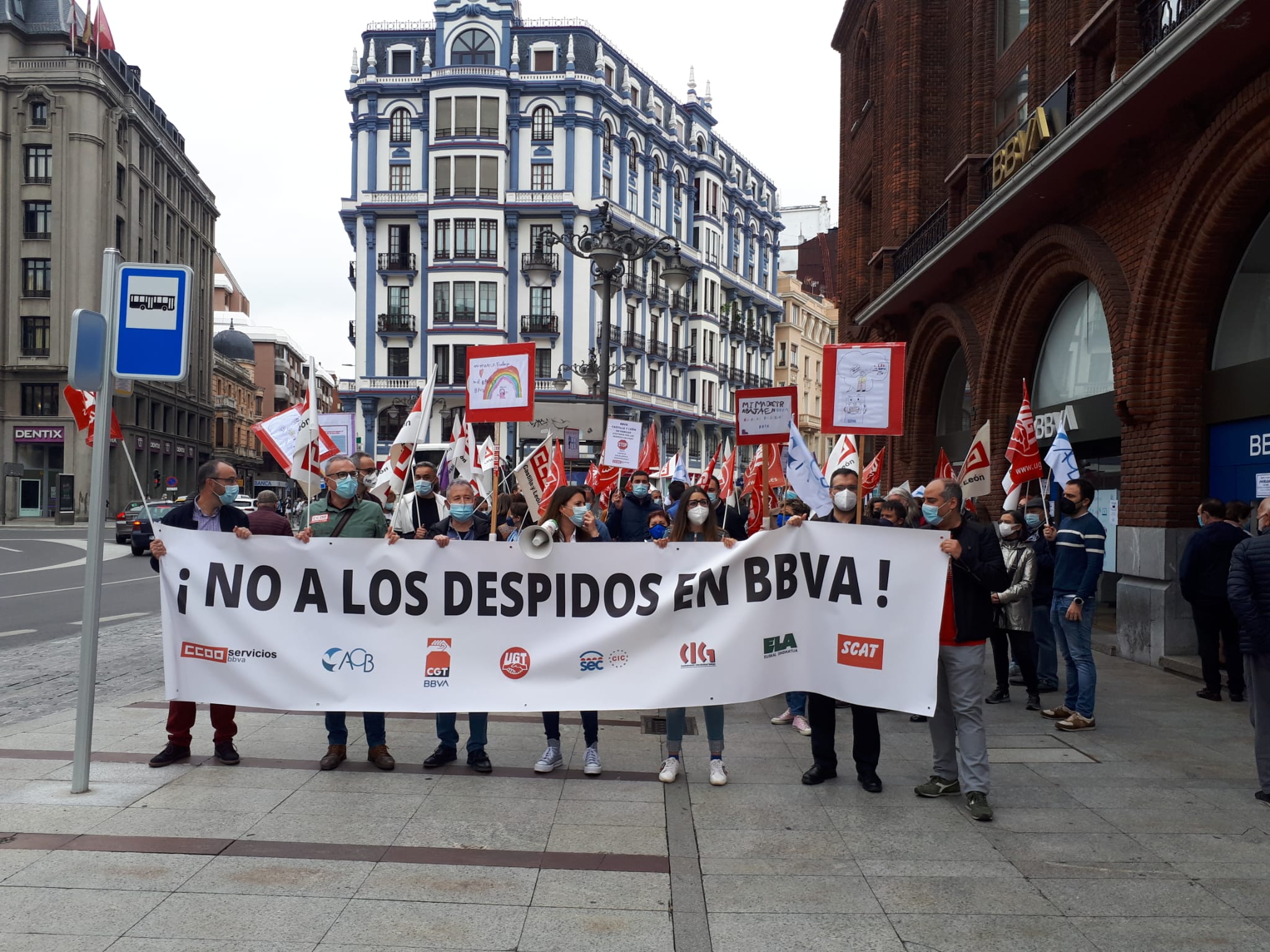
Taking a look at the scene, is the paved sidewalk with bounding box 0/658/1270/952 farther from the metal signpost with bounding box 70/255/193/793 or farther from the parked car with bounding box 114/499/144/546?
the parked car with bounding box 114/499/144/546

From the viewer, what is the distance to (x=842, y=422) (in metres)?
7.87

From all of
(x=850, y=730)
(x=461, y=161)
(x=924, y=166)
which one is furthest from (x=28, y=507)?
(x=850, y=730)

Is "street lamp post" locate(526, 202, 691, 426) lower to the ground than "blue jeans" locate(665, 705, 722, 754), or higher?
higher

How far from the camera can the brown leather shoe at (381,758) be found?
266 inches

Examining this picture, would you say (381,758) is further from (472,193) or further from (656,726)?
(472,193)

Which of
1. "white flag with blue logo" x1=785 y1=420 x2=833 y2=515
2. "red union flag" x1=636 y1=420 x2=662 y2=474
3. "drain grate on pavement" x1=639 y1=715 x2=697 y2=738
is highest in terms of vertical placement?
"red union flag" x1=636 y1=420 x2=662 y2=474

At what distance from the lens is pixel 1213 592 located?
360 inches

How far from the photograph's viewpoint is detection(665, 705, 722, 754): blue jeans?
6.63m

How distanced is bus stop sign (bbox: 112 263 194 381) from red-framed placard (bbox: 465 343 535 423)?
9.34ft

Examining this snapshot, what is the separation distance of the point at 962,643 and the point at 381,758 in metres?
3.69

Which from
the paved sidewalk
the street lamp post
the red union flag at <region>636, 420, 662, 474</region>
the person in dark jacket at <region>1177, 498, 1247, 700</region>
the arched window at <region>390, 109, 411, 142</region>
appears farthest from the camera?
the arched window at <region>390, 109, 411, 142</region>

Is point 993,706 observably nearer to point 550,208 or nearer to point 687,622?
point 687,622

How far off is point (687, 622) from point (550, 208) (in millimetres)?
53055

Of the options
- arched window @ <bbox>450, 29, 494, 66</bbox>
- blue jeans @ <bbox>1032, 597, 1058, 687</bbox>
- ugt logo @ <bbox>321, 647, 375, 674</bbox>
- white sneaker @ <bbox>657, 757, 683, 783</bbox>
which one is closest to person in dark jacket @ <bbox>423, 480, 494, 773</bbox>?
ugt logo @ <bbox>321, 647, 375, 674</bbox>
